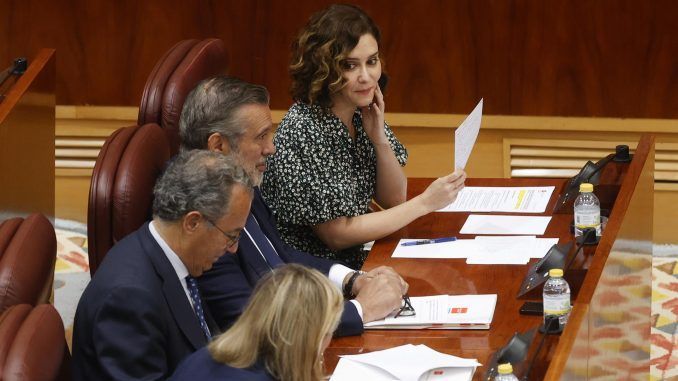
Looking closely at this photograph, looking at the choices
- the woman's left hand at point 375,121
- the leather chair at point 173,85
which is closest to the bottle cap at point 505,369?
the leather chair at point 173,85

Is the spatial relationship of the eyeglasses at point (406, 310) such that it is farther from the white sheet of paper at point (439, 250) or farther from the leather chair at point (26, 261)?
the leather chair at point (26, 261)

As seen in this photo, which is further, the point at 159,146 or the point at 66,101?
the point at 66,101

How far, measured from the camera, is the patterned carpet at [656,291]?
13.8ft

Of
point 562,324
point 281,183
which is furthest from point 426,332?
point 281,183

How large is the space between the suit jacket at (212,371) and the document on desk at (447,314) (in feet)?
2.55

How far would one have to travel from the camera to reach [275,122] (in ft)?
17.9

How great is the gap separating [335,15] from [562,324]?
1.25 metres

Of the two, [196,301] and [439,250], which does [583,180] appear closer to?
[439,250]

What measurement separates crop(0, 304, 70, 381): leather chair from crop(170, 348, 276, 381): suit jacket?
0.22 m

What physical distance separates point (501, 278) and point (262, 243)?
614 mm

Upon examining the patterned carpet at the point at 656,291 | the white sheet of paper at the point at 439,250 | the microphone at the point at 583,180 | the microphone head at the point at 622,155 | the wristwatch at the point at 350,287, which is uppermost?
the microphone head at the point at 622,155

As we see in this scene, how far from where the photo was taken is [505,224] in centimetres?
353

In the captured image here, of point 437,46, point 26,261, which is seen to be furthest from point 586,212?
point 437,46

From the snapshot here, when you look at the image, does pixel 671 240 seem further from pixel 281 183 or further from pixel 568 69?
pixel 281 183
